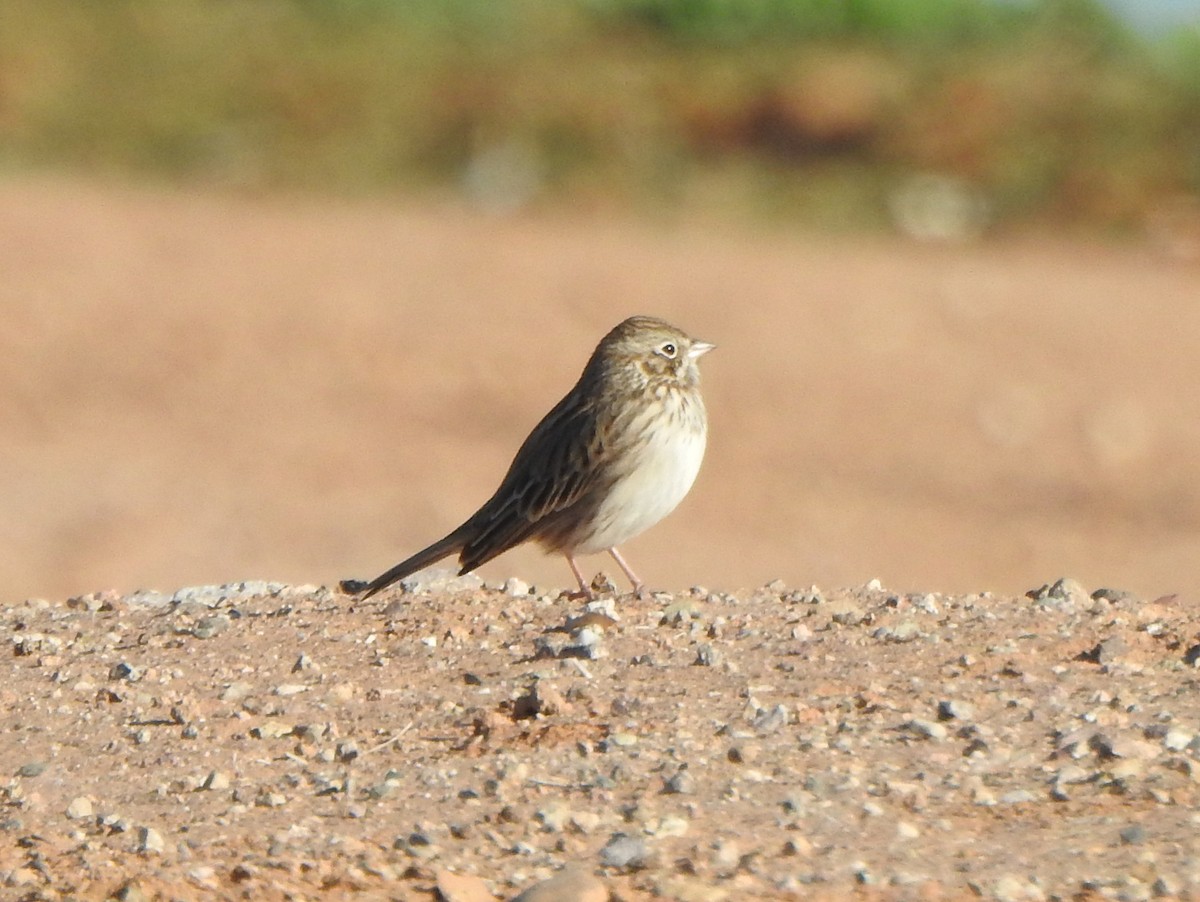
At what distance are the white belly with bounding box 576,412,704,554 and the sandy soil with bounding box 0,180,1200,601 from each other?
15.1ft

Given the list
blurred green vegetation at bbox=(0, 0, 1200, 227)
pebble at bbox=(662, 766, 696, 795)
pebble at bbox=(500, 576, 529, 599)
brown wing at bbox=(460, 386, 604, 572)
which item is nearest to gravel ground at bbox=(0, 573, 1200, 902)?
pebble at bbox=(662, 766, 696, 795)

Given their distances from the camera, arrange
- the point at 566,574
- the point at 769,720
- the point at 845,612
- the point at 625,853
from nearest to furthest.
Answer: the point at 625,853
the point at 769,720
the point at 845,612
the point at 566,574

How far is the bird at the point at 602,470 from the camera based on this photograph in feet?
29.1

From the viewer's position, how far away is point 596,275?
1991 centimetres

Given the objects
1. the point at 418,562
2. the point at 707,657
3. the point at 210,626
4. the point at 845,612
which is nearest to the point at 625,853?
the point at 707,657

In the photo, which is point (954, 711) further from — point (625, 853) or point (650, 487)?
point (650, 487)

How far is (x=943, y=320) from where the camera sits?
62.1ft

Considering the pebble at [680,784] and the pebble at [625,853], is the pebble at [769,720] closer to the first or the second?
the pebble at [680,784]

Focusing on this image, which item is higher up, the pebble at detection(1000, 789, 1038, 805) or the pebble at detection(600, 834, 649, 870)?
the pebble at detection(600, 834, 649, 870)

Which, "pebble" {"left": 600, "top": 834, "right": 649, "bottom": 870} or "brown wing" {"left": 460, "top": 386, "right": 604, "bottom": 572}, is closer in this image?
"pebble" {"left": 600, "top": 834, "right": 649, "bottom": 870}

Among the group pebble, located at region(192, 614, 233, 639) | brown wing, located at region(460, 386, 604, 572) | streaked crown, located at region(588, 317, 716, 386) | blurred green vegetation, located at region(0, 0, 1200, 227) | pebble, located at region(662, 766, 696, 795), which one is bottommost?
pebble, located at region(662, 766, 696, 795)

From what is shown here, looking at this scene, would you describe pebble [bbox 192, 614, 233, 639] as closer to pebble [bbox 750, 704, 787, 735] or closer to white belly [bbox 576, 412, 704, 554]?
white belly [bbox 576, 412, 704, 554]

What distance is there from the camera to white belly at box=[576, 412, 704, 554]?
8.84 metres

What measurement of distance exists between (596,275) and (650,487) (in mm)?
11181
